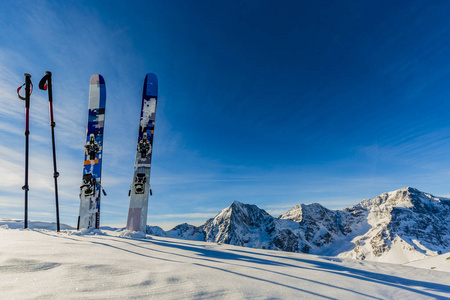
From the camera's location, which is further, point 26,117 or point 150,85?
point 150,85

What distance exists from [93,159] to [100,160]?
1.10 ft

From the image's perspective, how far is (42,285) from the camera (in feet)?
6.86

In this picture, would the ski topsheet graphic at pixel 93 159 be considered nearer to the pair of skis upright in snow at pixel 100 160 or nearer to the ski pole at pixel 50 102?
the pair of skis upright in snow at pixel 100 160

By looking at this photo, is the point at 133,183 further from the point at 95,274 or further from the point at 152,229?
the point at 152,229

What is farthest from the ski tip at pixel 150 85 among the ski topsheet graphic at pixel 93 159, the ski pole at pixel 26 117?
the ski pole at pixel 26 117

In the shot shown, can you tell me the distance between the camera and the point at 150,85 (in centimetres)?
1272

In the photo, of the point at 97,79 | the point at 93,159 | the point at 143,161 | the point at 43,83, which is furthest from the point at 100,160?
the point at 97,79

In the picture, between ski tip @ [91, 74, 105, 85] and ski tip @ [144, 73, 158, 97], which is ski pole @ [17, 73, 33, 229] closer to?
ski tip @ [91, 74, 105, 85]

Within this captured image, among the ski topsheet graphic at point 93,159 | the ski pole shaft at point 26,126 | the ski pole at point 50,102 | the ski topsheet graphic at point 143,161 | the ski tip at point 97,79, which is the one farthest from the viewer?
the ski tip at point 97,79

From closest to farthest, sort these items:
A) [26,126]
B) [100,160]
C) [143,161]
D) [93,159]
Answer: [26,126]
[143,161]
[93,159]
[100,160]

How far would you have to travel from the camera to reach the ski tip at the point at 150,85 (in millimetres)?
12578

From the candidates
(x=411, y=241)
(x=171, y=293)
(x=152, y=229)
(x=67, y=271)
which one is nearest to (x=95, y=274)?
(x=67, y=271)

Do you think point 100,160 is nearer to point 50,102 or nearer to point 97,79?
point 50,102

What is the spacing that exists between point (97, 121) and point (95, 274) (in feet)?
38.3
